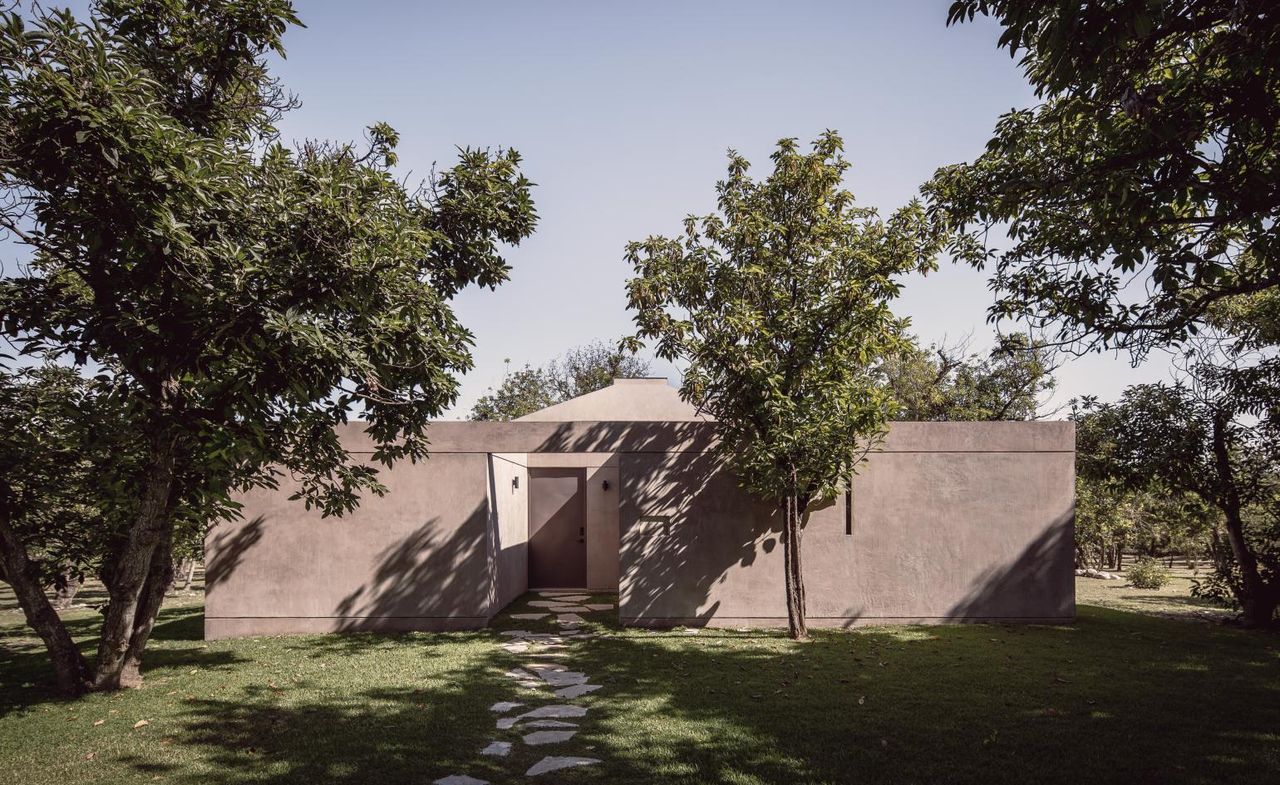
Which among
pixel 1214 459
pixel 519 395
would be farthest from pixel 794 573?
pixel 519 395

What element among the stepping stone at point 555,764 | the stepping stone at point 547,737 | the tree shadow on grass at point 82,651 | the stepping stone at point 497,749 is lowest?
the tree shadow on grass at point 82,651

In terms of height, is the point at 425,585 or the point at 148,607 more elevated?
the point at 148,607

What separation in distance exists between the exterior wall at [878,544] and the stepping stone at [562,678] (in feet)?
8.95

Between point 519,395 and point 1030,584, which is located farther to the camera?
point 519,395

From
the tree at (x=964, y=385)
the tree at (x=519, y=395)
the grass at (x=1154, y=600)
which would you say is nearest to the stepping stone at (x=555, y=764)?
the grass at (x=1154, y=600)

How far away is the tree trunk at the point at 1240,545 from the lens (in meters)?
10.6

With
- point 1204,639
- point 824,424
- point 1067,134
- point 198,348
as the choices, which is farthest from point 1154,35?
point 1204,639

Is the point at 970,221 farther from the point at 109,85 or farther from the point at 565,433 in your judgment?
the point at 109,85

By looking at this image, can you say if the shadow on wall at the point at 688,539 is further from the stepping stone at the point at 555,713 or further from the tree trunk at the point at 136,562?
the tree trunk at the point at 136,562

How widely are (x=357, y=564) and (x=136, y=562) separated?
11.7ft

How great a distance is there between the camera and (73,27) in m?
5.10

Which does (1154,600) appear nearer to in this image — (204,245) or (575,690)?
(575,690)

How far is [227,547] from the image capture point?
33.7 ft

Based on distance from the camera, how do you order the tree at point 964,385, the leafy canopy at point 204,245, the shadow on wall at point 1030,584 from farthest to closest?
the tree at point 964,385
the shadow on wall at point 1030,584
the leafy canopy at point 204,245
